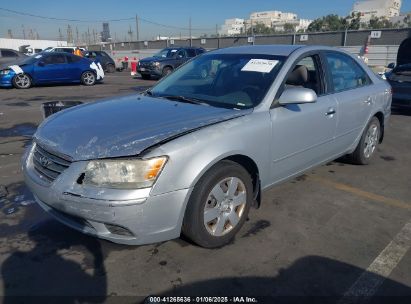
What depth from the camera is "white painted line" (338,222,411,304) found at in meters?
2.54

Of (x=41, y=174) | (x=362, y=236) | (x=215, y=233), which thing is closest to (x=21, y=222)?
(x=41, y=174)

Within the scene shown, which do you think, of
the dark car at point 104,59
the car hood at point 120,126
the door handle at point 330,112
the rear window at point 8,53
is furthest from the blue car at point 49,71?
the door handle at point 330,112

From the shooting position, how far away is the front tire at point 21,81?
13.9 meters

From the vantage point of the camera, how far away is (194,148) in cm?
268

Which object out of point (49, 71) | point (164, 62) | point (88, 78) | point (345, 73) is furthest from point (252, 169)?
point (164, 62)

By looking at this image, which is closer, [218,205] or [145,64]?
[218,205]

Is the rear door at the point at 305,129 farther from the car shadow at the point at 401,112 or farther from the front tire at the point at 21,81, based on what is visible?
the front tire at the point at 21,81

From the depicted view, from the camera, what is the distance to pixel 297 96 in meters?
3.30

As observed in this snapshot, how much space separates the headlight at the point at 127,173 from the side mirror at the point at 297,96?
139 cm

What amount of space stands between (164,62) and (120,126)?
15574 millimetres

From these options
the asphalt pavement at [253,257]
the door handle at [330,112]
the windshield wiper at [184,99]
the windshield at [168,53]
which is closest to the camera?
the asphalt pavement at [253,257]

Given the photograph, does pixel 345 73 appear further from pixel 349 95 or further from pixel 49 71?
pixel 49 71

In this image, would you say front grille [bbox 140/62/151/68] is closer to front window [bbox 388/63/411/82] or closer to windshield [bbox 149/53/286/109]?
front window [bbox 388/63/411/82]

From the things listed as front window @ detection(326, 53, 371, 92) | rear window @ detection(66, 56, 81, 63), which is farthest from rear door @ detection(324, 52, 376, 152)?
rear window @ detection(66, 56, 81, 63)
